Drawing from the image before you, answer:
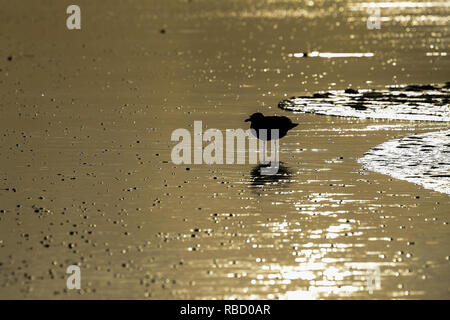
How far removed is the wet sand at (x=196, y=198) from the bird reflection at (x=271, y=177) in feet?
0.14

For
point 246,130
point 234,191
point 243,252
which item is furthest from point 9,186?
point 246,130

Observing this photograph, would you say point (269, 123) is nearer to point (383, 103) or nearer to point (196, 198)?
point (196, 198)

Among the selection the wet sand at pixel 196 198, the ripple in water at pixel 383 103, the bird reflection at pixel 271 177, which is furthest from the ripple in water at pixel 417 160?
the ripple in water at pixel 383 103

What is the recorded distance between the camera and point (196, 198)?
43.2 ft

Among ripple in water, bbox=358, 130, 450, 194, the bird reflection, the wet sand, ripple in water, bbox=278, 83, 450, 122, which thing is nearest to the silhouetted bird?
the wet sand

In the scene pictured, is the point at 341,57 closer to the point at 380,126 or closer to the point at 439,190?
the point at 380,126

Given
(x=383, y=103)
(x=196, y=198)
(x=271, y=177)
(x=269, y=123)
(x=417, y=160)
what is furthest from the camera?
(x=383, y=103)

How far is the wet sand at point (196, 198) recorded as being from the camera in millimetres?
10000

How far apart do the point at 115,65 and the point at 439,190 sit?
57.5 feet

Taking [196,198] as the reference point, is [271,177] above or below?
above

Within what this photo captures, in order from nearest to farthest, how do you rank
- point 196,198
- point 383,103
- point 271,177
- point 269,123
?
1. point 196,198
2. point 271,177
3. point 269,123
4. point 383,103

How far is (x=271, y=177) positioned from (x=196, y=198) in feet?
5.54

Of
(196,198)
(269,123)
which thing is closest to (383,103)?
(269,123)

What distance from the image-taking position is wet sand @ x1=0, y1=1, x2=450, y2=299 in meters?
10.0
